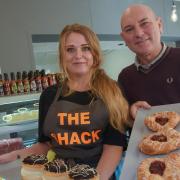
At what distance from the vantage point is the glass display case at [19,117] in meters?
2.89

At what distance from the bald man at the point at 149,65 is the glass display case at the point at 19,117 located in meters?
1.37

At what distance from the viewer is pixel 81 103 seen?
63.2 inches

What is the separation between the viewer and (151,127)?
1.40 meters

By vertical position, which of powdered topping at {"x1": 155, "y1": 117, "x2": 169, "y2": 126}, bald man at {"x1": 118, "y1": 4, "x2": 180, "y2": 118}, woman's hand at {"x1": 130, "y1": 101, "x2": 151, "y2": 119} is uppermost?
bald man at {"x1": 118, "y1": 4, "x2": 180, "y2": 118}

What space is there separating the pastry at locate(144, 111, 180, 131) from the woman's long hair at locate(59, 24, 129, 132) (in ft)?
0.52

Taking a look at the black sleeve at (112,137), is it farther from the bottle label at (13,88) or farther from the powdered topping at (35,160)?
the bottle label at (13,88)

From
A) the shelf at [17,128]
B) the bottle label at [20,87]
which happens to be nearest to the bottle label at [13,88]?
the bottle label at [20,87]

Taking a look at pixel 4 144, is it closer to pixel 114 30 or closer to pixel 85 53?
pixel 85 53

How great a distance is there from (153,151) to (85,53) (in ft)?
1.98

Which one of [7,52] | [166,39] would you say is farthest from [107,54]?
[7,52]

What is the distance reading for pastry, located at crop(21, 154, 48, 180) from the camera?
3.77 feet

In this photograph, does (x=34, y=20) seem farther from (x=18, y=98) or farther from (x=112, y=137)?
(x=112, y=137)

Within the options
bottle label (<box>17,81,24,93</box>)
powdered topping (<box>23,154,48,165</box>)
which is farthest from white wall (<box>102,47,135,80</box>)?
powdered topping (<box>23,154,48,165</box>)

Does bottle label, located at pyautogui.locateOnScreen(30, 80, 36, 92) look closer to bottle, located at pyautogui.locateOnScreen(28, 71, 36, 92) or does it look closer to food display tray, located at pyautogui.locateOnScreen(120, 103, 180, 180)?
bottle, located at pyautogui.locateOnScreen(28, 71, 36, 92)
